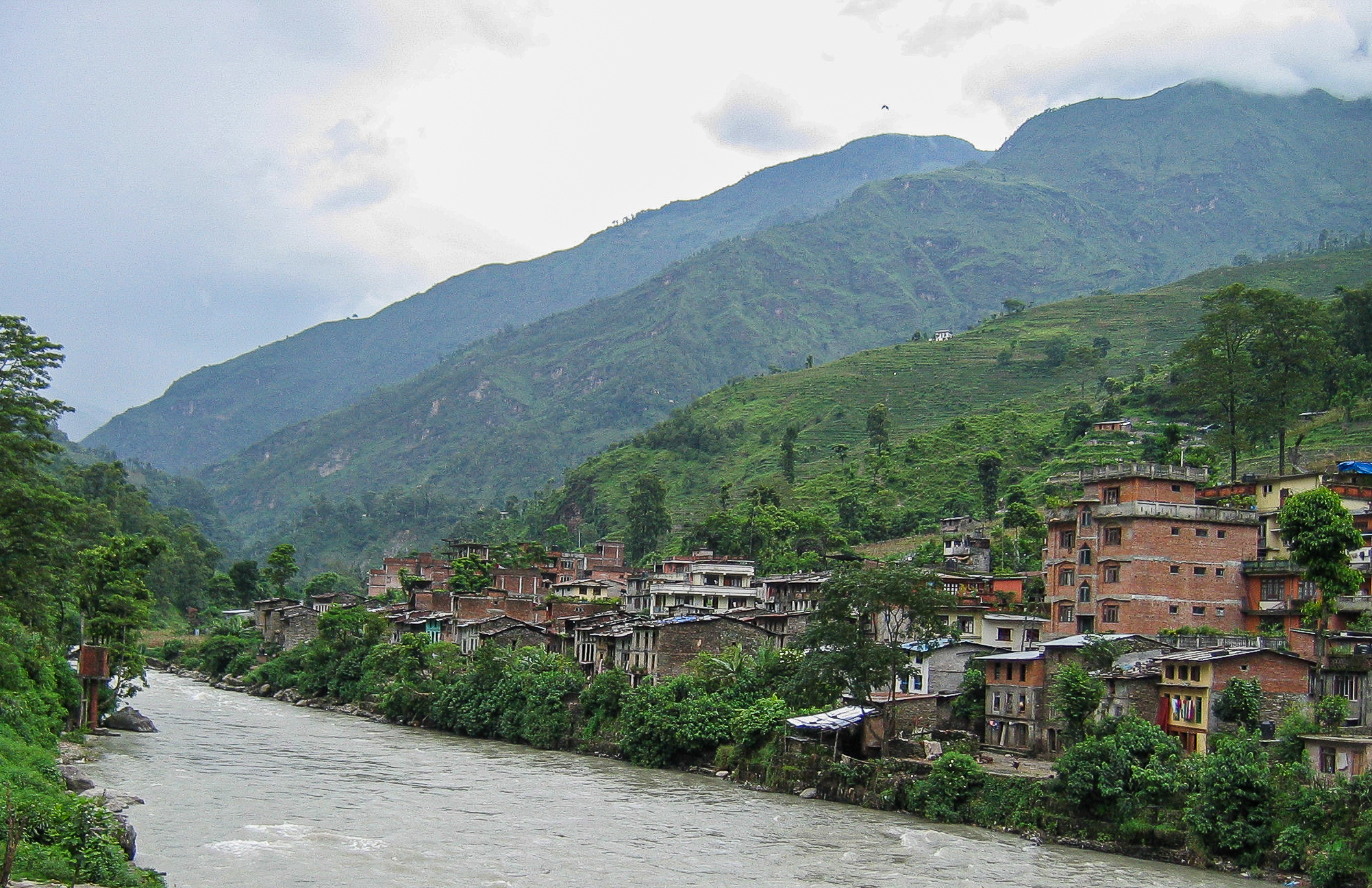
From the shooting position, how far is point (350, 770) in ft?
165

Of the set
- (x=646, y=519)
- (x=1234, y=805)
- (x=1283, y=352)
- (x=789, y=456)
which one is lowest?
(x=1234, y=805)

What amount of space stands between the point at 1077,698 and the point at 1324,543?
9127mm

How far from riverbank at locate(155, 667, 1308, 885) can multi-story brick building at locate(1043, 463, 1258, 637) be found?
11.4 metres

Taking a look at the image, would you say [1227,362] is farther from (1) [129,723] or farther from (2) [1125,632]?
(1) [129,723]

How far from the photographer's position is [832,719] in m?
48.1

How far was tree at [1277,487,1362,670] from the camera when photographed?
4172cm

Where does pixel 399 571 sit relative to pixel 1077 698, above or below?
above

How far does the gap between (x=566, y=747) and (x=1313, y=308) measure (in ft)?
158

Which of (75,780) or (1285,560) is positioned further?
(1285,560)

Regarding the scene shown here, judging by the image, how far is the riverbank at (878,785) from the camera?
1423 inches

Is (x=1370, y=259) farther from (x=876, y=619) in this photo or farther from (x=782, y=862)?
(x=782, y=862)

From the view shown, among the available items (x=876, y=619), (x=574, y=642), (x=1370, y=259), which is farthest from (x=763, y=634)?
(x=1370, y=259)

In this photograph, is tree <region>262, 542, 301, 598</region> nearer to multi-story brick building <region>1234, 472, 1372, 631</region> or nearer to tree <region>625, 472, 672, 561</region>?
tree <region>625, 472, 672, 561</region>

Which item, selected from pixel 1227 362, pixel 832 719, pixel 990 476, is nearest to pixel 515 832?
pixel 832 719
